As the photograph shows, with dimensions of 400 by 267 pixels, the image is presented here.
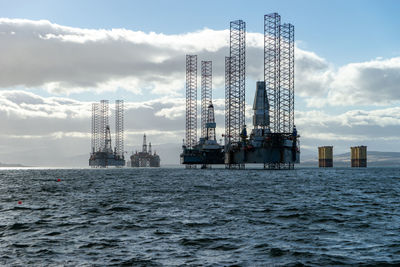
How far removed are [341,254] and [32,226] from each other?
1757 cm

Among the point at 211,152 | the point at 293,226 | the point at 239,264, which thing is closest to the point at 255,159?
the point at 211,152

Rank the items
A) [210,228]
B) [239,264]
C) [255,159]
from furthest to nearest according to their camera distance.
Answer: [255,159]
[210,228]
[239,264]

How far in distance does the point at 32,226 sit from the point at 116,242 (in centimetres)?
834

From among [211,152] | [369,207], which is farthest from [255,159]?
[369,207]

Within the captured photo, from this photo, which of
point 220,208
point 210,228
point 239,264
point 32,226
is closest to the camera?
point 239,264

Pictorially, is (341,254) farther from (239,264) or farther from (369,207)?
(369,207)

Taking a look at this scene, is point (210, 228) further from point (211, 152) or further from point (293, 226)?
point (211, 152)

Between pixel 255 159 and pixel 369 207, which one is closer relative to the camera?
pixel 369 207

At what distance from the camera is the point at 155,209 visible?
3484 centimetres

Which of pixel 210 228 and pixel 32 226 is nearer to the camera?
pixel 210 228

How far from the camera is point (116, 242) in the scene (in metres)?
21.2

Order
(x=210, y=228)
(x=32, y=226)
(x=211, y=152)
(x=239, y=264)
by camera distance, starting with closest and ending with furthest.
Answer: (x=239, y=264) → (x=210, y=228) → (x=32, y=226) → (x=211, y=152)

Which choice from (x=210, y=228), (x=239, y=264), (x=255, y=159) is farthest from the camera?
(x=255, y=159)

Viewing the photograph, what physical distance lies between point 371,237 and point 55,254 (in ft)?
47.1
